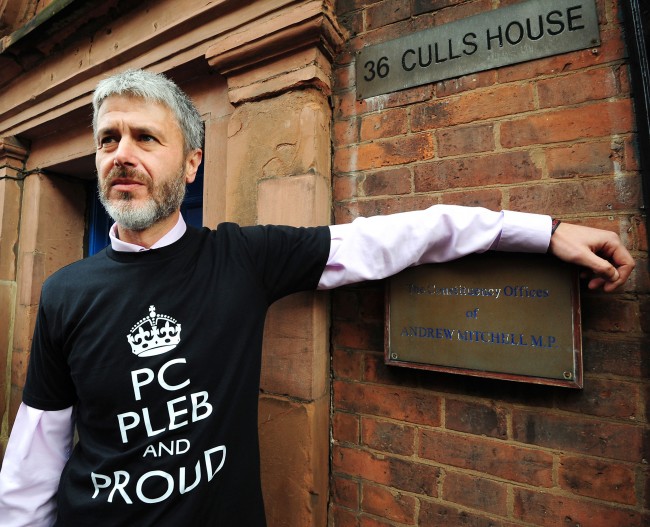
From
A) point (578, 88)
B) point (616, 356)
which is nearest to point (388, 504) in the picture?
point (616, 356)

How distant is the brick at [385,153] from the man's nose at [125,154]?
2.26 ft

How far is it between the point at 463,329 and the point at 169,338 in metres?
0.83

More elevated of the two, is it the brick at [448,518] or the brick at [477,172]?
the brick at [477,172]

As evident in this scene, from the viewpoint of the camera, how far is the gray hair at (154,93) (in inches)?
40.5

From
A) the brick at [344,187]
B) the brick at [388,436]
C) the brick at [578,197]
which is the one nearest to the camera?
the brick at [578,197]

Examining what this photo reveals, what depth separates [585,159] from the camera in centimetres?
99

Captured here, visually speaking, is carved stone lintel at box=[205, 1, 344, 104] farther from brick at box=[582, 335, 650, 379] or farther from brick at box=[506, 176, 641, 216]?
brick at box=[582, 335, 650, 379]

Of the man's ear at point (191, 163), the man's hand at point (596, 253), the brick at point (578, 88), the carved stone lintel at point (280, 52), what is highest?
the carved stone lintel at point (280, 52)

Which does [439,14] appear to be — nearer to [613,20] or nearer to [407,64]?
[407,64]

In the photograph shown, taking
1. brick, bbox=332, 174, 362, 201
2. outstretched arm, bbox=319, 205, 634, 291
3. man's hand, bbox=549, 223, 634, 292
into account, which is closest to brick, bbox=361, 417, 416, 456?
outstretched arm, bbox=319, 205, 634, 291

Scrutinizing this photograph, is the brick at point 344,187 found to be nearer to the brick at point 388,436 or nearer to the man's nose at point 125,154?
the man's nose at point 125,154

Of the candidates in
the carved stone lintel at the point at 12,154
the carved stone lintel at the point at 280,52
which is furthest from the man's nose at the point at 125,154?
the carved stone lintel at the point at 12,154

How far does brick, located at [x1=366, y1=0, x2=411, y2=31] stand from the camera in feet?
4.06

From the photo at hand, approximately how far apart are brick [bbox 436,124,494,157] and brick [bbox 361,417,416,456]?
93 centimetres
